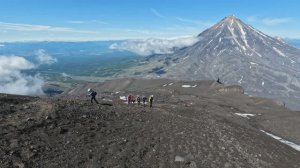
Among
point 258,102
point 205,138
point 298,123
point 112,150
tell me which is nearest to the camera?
point 112,150

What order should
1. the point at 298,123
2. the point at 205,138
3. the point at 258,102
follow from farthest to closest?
the point at 258,102 < the point at 298,123 < the point at 205,138

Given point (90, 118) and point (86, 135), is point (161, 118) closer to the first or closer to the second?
point (90, 118)

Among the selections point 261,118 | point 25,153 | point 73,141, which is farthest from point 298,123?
point 25,153

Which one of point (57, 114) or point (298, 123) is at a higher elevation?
point (57, 114)

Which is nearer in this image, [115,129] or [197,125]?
[115,129]

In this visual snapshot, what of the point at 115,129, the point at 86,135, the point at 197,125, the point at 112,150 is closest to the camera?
the point at 112,150

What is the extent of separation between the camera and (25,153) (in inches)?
1198

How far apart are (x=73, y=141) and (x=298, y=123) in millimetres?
63255

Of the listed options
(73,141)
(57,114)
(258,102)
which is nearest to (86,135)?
(73,141)

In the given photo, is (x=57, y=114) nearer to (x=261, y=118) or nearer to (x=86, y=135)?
(x=86, y=135)

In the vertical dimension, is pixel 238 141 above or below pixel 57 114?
below

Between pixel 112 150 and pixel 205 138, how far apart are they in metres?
12.6

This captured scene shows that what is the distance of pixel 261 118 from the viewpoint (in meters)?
91.0

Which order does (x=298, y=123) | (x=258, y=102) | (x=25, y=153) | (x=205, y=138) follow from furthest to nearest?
(x=258, y=102) < (x=298, y=123) < (x=205, y=138) < (x=25, y=153)
